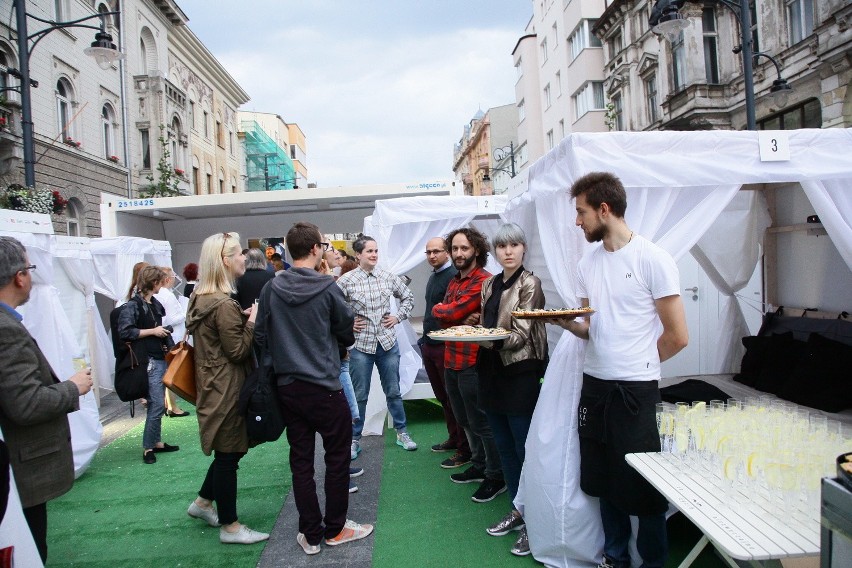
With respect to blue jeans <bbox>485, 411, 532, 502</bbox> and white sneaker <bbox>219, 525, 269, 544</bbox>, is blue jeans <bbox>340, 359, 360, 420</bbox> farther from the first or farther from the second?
blue jeans <bbox>485, 411, 532, 502</bbox>

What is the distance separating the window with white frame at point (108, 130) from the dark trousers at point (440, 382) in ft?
62.4

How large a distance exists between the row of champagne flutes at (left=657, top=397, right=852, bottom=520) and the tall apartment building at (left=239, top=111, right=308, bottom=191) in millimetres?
25542

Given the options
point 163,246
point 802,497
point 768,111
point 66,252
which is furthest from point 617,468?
point 768,111

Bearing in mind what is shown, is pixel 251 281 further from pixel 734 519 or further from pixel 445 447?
pixel 734 519

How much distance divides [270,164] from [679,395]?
4630 cm

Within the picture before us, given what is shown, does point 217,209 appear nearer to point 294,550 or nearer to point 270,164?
point 294,550

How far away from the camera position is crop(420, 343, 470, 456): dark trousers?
16.0ft

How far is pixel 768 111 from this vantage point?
14.6 m

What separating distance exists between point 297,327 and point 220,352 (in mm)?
536

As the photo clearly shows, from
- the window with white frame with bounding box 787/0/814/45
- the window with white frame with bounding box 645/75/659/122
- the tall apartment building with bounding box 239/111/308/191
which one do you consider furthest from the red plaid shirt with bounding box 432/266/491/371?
the tall apartment building with bounding box 239/111/308/191

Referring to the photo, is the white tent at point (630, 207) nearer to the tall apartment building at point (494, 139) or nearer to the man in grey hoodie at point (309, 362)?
the man in grey hoodie at point (309, 362)

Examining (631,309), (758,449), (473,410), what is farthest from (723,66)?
(758,449)

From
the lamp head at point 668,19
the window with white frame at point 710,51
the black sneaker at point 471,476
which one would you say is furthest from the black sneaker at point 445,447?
the window with white frame at point 710,51

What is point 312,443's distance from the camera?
3363mm
